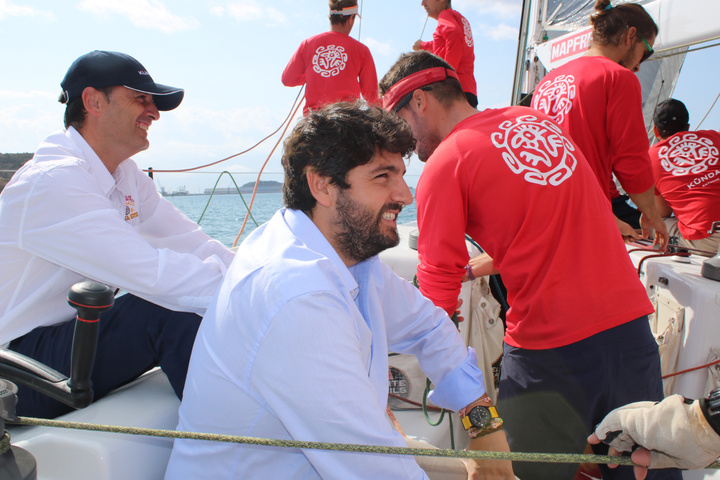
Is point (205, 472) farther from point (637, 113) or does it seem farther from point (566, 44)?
point (566, 44)

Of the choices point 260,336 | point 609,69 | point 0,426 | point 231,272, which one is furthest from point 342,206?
point 609,69

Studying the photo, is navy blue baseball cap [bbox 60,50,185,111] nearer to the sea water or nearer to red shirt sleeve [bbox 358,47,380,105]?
the sea water

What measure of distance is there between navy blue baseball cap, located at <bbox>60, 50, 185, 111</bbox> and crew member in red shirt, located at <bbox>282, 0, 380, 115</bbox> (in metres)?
2.04

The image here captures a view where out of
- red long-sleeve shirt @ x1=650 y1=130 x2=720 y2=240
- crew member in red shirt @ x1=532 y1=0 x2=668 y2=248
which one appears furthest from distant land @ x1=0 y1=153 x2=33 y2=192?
red long-sleeve shirt @ x1=650 y1=130 x2=720 y2=240

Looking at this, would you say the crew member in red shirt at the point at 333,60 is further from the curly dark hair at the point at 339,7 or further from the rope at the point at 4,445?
the rope at the point at 4,445

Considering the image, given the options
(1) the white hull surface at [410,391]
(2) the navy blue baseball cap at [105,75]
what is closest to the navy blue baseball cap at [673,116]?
(1) the white hull surface at [410,391]

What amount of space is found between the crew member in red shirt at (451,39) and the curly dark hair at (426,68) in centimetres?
208

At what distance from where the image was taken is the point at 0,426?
0.73m

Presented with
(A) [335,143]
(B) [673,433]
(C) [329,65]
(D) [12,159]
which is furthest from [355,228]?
(C) [329,65]

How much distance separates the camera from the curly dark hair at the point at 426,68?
1740 mm

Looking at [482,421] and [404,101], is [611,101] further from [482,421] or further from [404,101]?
[482,421]

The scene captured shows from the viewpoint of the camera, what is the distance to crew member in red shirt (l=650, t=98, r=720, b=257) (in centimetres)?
347

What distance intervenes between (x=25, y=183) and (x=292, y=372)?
1044 millimetres

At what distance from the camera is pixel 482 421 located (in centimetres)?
134
